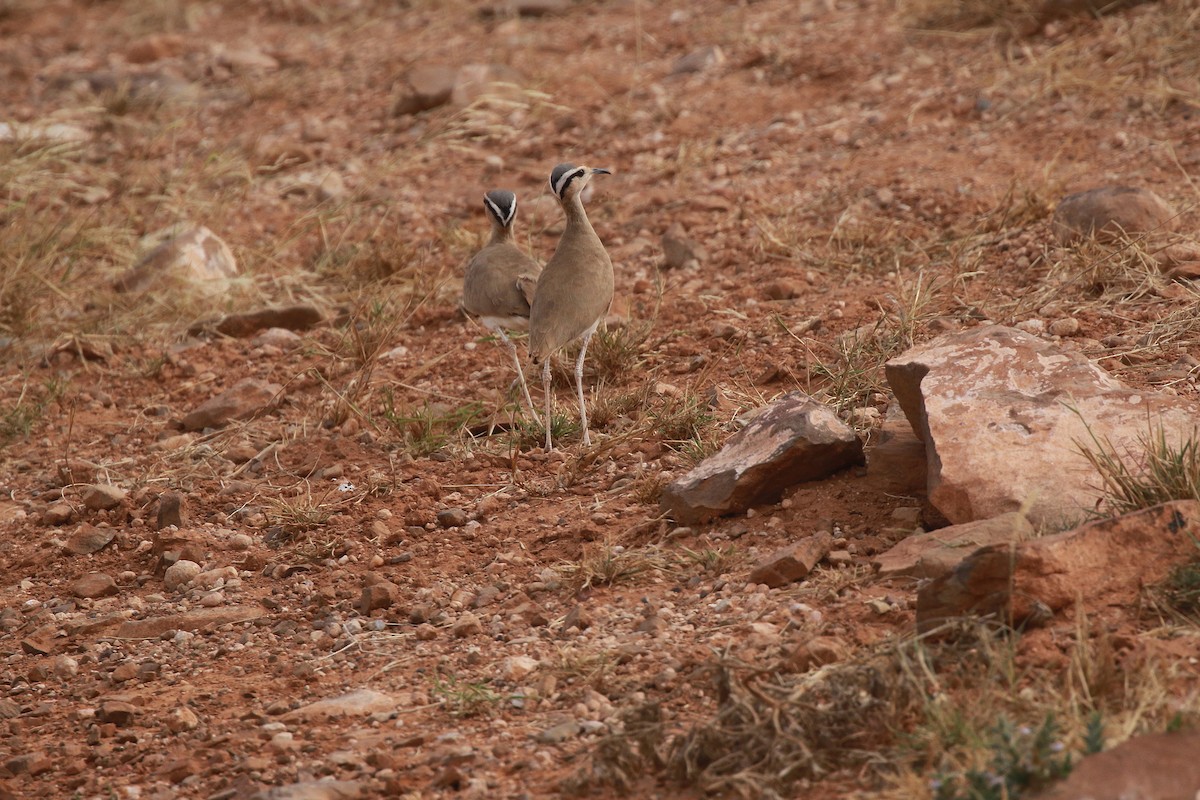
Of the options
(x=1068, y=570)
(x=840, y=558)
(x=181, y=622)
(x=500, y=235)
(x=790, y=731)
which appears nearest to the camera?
(x=790, y=731)

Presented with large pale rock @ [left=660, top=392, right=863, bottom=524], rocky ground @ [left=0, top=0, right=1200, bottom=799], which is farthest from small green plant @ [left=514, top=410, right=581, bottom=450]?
large pale rock @ [left=660, top=392, right=863, bottom=524]

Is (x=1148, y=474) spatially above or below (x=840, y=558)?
above

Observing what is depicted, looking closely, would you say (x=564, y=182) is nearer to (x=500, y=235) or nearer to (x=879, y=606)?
(x=500, y=235)

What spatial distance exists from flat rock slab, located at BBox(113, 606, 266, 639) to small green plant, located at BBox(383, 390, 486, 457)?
47.4 inches

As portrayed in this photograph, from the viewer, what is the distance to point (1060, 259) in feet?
20.4

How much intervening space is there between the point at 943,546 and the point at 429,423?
2520 millimetres

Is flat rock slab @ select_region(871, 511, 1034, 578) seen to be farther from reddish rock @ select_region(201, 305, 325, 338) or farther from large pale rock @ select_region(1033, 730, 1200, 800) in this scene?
reddish rock @ select_region(201, 305, 325, 338)

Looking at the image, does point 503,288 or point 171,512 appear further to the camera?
point 503,288

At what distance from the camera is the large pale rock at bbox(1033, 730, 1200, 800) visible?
9.16ft

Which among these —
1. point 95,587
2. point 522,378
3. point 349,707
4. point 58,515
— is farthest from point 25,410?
point 349,707

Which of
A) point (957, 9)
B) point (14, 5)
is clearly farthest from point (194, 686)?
point (14, 5)

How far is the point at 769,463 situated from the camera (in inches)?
181

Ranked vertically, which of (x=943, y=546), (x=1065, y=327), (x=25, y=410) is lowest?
(x=25, y=410)

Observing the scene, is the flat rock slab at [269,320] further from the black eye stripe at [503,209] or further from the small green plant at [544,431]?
the small green plant at [544,431]
